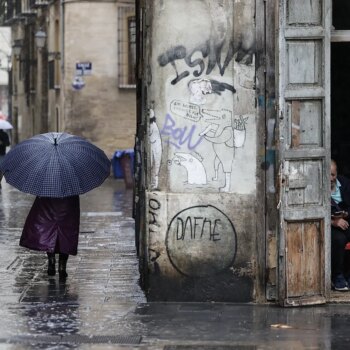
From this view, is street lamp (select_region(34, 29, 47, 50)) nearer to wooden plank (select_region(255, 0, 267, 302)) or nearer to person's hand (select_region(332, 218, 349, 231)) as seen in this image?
person's hand (select_region(332, 218, 349, 231))

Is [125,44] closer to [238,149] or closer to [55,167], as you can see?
[55,167]

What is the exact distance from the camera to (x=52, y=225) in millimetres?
12680

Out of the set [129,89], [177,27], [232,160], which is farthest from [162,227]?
[129,89]

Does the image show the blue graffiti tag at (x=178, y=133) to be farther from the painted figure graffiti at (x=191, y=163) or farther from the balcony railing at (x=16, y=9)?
the balcony railing at (x=16, y=9)

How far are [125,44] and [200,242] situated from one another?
24.7 meters

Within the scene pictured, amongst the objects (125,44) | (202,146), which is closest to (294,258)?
(202,146)

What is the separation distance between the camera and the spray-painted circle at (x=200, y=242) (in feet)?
36.1

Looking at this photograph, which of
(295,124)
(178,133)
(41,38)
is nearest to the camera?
(295,124)

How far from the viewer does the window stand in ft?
115

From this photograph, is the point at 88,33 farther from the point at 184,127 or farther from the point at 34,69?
the point at 184,127

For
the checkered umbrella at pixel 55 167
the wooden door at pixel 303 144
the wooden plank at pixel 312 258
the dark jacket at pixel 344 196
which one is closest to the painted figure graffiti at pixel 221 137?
the wooden door at pixel 303 144

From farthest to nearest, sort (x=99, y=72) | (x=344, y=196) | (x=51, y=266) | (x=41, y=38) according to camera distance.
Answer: (x=41, y=38) < (x=99, y=72) < (x=51, y=266) < (x=344, y=196)

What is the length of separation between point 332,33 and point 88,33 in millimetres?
24823

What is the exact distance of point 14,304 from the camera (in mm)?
11156
